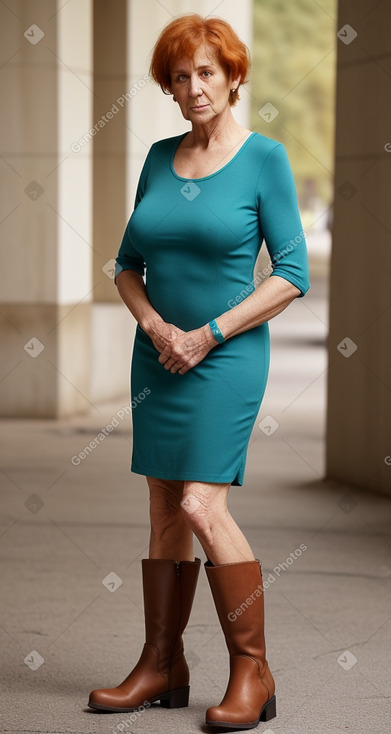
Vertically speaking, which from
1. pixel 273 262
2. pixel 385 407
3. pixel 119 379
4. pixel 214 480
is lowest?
pixel 119 379

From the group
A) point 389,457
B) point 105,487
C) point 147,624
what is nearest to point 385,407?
point 389,457

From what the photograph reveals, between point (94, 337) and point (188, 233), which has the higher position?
point (188, 233)

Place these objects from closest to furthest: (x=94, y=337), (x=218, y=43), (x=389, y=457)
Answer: (x=218, y=43) → (x=389, y=457) → (x=94, y=337)

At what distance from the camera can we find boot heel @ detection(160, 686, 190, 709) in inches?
130

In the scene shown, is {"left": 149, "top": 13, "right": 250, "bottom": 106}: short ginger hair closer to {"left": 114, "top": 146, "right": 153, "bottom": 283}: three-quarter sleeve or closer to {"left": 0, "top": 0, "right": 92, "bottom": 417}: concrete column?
{"left": 114, "top": 146, "right": 153, "bottom": 283}: three-quarter sleeve

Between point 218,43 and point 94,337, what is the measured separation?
22.1ft

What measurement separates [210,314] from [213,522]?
56 centimetres

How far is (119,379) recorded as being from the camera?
1023 cm

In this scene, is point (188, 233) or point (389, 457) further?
point (389, 457)

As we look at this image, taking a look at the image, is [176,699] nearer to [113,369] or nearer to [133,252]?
[133,252]

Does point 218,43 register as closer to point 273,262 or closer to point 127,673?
point 273,262

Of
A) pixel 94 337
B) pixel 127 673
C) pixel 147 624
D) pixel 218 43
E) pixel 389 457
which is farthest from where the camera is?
pixel 94 337

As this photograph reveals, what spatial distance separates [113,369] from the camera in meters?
10.0

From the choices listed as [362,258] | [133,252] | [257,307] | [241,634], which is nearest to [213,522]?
[241,634]
